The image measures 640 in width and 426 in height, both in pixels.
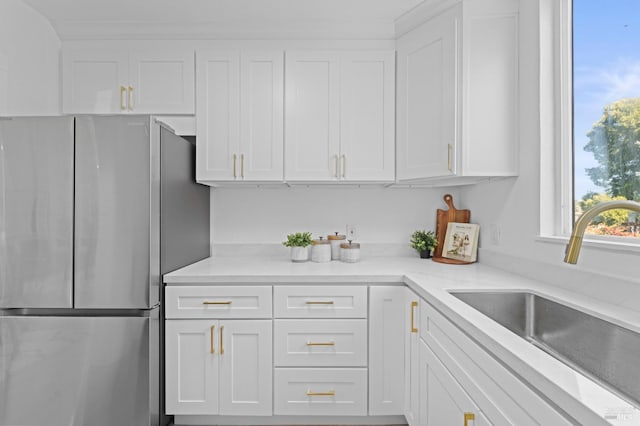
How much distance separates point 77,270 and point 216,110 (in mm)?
1200

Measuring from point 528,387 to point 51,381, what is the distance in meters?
2.12

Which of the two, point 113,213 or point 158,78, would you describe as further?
point 158,78

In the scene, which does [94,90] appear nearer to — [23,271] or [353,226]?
[23,271]

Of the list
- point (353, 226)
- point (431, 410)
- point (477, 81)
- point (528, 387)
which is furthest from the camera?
point (353, 226)

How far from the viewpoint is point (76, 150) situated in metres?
1.81

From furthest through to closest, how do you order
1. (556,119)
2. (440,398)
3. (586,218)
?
(556,119)
(440,398)
(586,218)

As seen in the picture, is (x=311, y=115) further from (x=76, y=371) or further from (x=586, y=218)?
(x=76, y=371)

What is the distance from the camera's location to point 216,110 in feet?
7.63

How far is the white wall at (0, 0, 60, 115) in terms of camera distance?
2066mm

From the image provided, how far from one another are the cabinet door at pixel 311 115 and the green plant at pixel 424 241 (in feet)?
2.46

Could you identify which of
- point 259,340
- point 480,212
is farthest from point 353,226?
point 259,340

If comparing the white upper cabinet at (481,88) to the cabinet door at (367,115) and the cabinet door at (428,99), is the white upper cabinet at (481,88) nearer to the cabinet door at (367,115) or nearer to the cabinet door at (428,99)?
the cabinet door at (428,99)

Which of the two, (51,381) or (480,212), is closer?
(51,381)

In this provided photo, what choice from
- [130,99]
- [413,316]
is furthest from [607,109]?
[130,99]
